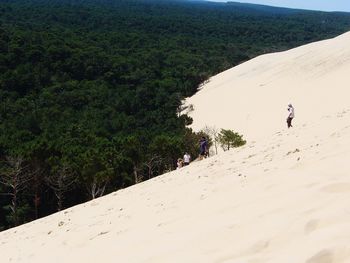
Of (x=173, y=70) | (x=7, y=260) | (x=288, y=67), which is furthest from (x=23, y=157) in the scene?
(x=173, y=70)

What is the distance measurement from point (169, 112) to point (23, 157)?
1590 inches

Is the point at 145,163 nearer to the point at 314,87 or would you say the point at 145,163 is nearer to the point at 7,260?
the point at 7,260

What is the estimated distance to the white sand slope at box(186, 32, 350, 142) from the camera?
5859cm

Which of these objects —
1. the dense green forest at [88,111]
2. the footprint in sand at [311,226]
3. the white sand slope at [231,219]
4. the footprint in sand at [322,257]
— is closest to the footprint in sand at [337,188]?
the white sand slope at [231,219]

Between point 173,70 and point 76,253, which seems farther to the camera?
point 173,70

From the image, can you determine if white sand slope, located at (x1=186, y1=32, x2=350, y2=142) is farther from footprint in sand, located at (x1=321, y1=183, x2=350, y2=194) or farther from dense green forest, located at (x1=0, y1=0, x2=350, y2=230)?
footprint in sand, located at (x1=321, y1=183, x2=350, y2=194)

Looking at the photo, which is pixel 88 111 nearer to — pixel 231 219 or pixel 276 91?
pixel 276 91

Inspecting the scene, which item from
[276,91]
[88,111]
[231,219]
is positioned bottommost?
[88,111]

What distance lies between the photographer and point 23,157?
3084 centimetres

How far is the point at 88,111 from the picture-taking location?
211ft

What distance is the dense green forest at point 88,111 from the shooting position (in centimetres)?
3119

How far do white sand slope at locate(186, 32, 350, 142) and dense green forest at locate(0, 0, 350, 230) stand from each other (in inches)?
206

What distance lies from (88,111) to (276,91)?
26.1m

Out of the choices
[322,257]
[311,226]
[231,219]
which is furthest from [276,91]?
[322,257]
